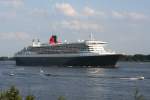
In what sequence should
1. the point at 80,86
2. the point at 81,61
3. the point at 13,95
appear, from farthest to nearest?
the point at 81,61
the point at 80,86
the point at 13,95

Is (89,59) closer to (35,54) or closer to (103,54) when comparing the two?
(103,54)

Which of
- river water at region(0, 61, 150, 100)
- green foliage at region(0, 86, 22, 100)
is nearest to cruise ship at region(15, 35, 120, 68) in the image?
river water at region(0, 61, 150, 100)

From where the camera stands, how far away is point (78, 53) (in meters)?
116

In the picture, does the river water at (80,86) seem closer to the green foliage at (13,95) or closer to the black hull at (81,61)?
the green foliage at (13,95)

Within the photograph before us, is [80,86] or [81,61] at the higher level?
[81,61]

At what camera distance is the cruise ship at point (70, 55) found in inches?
4438

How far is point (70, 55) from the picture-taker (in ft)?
386

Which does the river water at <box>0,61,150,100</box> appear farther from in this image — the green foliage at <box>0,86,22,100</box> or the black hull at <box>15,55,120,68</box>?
the black hull at <box>15,55,120,68</box>

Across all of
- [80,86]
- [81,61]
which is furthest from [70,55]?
[80,86]

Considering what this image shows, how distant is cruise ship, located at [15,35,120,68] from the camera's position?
11272 cm

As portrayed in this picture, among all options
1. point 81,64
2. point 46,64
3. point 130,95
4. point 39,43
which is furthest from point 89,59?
point 130,95

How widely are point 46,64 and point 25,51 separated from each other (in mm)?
13598

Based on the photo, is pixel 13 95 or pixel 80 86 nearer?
pixel 13 95

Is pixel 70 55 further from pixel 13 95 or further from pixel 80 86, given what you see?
pixel 13 95
